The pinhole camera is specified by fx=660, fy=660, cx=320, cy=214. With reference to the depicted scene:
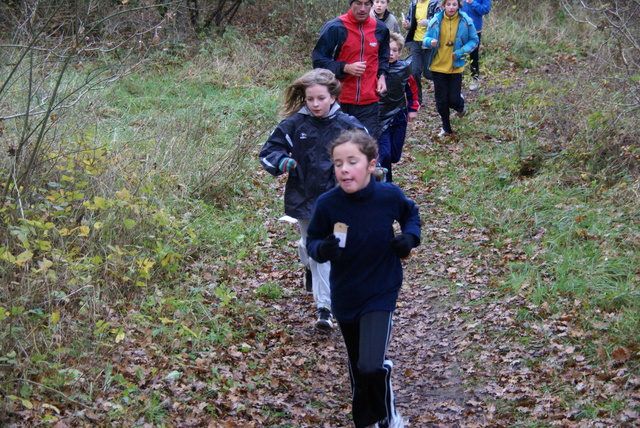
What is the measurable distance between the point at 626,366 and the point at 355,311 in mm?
2245

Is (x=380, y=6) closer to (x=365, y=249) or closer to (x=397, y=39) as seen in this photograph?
(x=397, y=39)

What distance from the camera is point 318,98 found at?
5668 millimetres

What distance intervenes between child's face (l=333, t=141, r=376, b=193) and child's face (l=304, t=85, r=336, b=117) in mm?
1541

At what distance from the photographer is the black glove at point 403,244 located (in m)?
4.03

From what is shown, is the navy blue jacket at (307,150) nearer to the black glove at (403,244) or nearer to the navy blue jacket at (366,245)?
the navy blue jacket at (366,245)

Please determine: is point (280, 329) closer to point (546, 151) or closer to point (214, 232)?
point (214, 232)

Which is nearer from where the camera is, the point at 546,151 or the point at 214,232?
the point at 214,232

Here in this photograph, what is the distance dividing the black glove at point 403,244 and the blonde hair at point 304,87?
82.7 inches

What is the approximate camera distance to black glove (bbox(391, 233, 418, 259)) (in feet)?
13.2

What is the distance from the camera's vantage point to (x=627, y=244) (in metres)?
6.50

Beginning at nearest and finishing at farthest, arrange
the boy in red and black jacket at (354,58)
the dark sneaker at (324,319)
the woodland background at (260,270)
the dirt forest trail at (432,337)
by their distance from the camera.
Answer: the woodland background at (260,270)
the dirt forest trail at (432,337)
the dark sneaker at (324,319)
the boy in red and black jacket at (354,58)

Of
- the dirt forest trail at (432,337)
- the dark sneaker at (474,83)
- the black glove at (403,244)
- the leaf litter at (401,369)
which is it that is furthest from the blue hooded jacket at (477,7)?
the black glove at (403,244)

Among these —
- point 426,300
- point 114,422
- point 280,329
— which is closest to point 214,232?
point 280,329

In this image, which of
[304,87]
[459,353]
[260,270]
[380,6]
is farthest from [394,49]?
[459,353]
